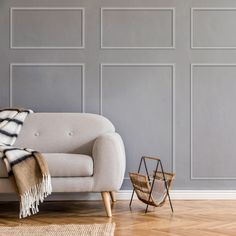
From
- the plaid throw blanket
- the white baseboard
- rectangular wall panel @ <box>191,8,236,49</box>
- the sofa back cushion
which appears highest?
rectangular wall panel @ <box>191,8,236,49</box>

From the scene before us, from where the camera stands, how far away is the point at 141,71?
4.29 m

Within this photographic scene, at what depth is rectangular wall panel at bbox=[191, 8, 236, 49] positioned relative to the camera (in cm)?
427

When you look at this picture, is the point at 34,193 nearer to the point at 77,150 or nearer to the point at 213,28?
the point at 77,150

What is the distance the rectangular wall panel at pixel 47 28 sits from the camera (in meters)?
4.30

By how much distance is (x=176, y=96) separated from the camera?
4281mm

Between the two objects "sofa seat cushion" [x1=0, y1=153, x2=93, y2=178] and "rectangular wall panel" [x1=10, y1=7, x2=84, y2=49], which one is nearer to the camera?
"sofa seat cushion" [x1=0, y1=153, x2=93, y2=178]

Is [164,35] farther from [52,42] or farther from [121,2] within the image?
[52,42]

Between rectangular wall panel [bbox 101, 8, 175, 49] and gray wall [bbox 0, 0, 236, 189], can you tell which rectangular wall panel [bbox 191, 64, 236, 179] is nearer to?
gray wall [bbox 0, 0, 236, 189]

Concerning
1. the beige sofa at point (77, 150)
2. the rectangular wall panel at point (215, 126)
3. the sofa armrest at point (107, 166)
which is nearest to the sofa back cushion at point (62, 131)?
the beige sofa at point (77, 150)

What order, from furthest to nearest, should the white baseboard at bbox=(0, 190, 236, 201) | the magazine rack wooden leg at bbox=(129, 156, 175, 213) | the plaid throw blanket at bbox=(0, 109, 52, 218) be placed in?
the white baseboard at bbox=(0, 190, 236, 201)
the magazine rack wooden leg at bbox=(129, 156, 175, 213)
the plaid throw blanket at bbox=(0, 109, 52, 218)

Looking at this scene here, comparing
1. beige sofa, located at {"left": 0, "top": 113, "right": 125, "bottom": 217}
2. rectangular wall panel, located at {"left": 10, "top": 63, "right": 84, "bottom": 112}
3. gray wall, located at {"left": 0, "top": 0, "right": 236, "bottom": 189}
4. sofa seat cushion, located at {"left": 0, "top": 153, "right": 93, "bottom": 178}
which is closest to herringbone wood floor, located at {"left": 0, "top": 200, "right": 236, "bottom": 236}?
beige sofa, located at {"left": 0, "top": 113, "right": 125, "bottom": 217}

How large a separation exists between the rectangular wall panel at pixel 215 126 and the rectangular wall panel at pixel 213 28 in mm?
185

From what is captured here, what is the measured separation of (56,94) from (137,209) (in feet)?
3.97

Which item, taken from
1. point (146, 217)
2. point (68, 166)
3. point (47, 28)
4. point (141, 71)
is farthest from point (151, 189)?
point (47, 28)
